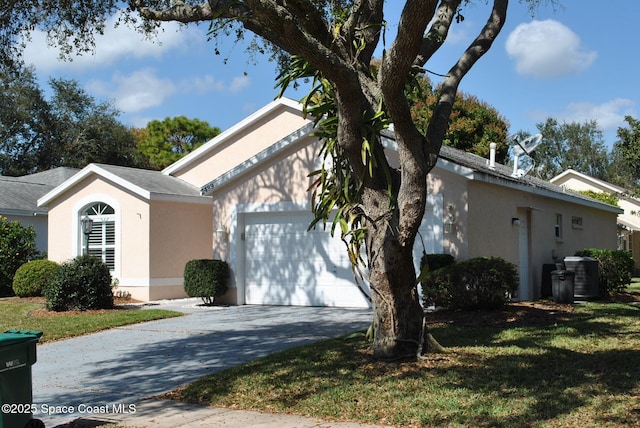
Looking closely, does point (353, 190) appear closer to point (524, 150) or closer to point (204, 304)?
point (204, 304)

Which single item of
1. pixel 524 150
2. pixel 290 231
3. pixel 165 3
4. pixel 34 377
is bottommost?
pixel 34 377

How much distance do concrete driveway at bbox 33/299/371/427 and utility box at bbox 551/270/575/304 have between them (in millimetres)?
5087

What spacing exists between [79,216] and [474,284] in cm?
1317

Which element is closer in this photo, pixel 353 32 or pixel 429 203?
pixel 353 32

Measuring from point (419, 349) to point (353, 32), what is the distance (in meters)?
4.59

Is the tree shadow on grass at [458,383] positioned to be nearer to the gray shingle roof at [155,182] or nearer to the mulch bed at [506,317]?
the mulch bed at [506,317]

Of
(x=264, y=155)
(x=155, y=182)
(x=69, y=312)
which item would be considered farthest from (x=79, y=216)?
(x=264, y=155)

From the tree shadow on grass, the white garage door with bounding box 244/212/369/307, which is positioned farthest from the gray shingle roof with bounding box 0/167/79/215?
the tree shadow on grass

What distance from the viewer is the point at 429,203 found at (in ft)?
49.8

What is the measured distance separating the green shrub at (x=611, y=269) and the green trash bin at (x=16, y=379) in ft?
51.1

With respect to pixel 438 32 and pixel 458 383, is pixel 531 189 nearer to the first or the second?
pixel 438 32

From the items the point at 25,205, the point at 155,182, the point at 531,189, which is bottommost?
the point at 531,189

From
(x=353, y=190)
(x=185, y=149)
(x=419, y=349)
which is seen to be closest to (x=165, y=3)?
(x=353, y=190)

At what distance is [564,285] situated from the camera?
16266 millimetres
